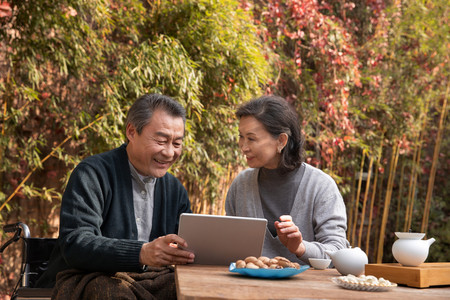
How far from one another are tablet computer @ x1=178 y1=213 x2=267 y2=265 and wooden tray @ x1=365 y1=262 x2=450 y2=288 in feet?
1.39

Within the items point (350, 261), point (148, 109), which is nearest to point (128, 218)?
point (148, 109)

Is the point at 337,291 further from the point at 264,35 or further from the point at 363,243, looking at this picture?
the point at 363,243

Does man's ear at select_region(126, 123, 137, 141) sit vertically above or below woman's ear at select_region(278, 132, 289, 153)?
below

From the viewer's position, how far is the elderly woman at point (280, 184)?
2443 millimetres

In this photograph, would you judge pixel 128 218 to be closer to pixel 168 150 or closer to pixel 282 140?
pixel 168 150

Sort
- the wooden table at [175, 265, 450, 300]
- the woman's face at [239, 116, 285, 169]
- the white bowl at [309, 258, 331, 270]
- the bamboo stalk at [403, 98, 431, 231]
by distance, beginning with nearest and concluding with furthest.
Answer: the wooden table at [175, 265, 450, 300], the white bowl at [309, 258, 331, 270], the woman's face at [239, 116, 285, 169], the bamboo stalk at [403, 98, 431, 231]

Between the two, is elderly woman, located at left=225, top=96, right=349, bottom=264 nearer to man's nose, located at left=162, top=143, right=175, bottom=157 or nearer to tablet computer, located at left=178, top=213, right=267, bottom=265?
man's nose, located at left=162, top=143, right=175, bottom=157

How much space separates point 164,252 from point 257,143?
2.83ft

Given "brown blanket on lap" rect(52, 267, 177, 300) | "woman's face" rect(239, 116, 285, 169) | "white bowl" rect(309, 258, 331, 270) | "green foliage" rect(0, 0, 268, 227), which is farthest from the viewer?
"green foliage" rect(0, 0, 268, 227)

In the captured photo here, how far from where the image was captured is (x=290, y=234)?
6.44 feet

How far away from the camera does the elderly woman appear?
2.44 m

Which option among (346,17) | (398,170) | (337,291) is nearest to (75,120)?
(337,291)

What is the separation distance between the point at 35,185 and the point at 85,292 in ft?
8.93

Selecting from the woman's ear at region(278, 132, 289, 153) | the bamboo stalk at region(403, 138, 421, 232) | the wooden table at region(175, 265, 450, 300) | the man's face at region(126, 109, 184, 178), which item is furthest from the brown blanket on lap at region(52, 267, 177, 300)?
the bamboo stalk at region(403, 138, 421, 232)
